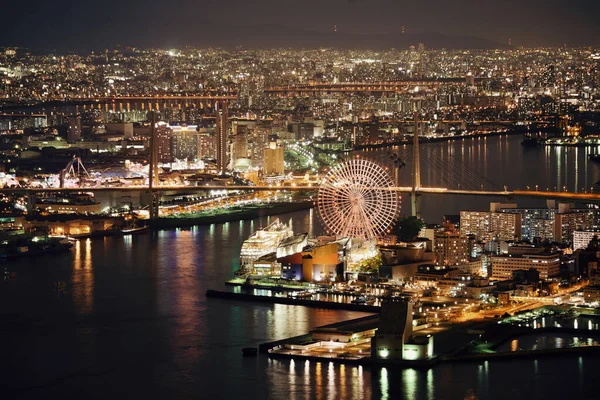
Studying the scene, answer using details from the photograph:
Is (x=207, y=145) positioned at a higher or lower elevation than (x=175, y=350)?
higher

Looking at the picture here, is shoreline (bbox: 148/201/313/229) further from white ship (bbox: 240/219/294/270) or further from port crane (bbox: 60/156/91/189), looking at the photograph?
white ship (bbox: 240/219/294/270)

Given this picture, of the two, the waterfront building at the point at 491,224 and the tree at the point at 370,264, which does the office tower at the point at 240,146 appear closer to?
the waterfront building at the point at 491,224

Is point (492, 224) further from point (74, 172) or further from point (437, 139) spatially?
point (437, 139)

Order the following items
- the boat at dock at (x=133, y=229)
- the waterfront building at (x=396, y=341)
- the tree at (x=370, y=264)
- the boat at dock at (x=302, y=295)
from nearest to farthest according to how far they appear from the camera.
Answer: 1. the waterfront building at (x=396, y=341)
2. the boat at dock at (x=302, y=295)
3. the tree at (x=370, y=264)
4. the boat at dock at (x=133, y=229)

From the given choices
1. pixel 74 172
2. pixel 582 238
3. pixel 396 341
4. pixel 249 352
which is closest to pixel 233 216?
pixel 74 172

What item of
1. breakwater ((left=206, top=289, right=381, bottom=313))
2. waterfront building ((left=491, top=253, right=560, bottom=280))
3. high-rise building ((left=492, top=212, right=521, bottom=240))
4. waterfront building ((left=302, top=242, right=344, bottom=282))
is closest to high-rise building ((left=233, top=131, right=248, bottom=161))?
high-rise building ((left=492, top=212, right=521, bottom=240))

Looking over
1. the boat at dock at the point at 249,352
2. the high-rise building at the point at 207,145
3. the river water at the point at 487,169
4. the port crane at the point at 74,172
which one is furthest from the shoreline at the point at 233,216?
the boat at dock at the point at 249,352

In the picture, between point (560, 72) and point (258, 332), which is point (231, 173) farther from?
point (560, 72)

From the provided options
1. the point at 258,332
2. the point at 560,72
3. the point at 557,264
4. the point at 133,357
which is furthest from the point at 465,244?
the point at 560,72
